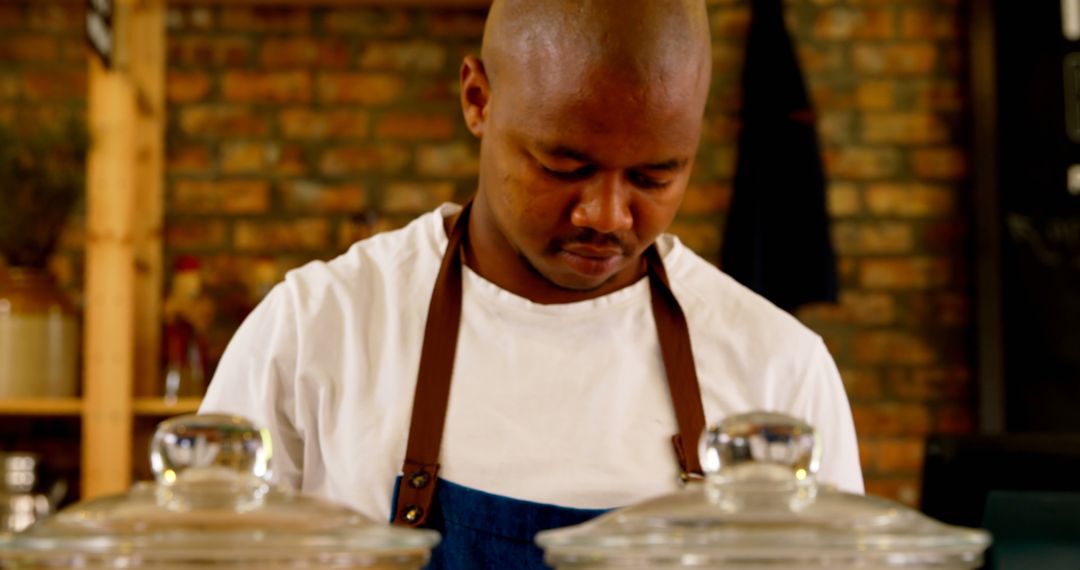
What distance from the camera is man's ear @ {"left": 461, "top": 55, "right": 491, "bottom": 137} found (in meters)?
1.33

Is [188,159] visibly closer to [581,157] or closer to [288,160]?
[288,160]

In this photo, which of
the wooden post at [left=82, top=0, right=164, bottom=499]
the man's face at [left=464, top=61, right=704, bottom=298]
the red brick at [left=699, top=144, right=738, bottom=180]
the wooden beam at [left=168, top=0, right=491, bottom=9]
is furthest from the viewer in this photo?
the red brick at [left=699, top=144, right=738, bottom=180]

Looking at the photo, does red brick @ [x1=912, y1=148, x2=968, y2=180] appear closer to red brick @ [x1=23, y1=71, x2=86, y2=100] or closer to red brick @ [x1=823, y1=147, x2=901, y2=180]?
red brick @ [x1=823, y1=147, x2=901, y2=180]

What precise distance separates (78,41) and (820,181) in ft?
5.30

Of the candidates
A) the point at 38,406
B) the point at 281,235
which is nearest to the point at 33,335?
the point at 38,406

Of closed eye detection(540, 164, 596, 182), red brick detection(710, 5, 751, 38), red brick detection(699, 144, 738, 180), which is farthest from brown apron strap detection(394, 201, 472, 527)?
red brick detection(710, 5, 751, 38)

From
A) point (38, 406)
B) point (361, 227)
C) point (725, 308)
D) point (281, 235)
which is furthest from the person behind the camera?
point (281, 235)

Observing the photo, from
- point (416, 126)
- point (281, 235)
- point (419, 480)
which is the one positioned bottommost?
point (419, 480)

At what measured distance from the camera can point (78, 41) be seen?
3051 mm

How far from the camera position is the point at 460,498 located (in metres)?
1.23

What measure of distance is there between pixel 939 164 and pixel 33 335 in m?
1.94

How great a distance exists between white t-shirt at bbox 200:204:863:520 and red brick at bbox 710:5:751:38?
1.82m

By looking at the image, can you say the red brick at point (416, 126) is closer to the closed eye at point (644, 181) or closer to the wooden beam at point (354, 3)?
the wooden beam at point (354, 3)

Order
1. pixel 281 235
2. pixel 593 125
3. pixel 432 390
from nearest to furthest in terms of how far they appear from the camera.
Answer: pixel 593 125 < pixel 432 390 < pixel 281 235
